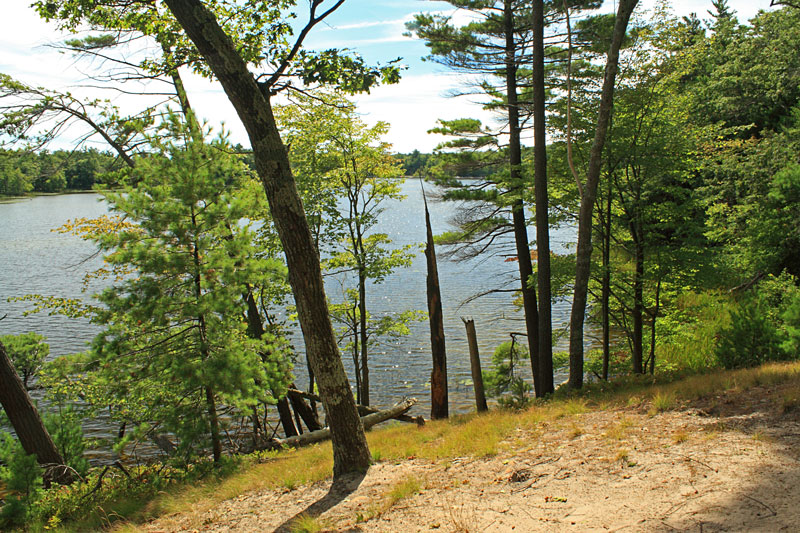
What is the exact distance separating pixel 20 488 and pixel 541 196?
1064cm

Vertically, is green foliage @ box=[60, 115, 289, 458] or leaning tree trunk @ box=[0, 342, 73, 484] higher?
green foliage @ box=[60, 115, 289, 458]

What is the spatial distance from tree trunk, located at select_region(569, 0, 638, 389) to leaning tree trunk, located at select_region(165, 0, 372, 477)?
5.89m

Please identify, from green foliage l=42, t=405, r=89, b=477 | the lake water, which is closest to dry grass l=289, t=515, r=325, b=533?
green foliage l=42, t=405, r=89, b=477

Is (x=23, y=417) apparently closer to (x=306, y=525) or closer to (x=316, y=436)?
(x=316, y=436)

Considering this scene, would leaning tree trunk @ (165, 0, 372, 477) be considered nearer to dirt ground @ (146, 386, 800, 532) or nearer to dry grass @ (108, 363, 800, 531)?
dirt ground @ (146, 386, 800, 532)

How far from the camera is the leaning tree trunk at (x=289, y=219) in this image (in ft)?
18.0

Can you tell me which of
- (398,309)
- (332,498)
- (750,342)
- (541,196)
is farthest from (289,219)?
(398,309)

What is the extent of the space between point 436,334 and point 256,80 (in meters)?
9.27

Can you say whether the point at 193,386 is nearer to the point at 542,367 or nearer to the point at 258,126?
the point at 258,126

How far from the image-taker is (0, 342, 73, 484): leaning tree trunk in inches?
335

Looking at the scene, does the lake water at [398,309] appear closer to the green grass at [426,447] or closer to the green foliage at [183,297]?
the green foliage at [183,297]

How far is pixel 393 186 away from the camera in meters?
15.6

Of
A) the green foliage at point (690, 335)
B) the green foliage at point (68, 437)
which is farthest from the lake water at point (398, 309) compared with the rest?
the green foliage at point (690, 335)

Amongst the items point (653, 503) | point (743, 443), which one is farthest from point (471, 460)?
point (743, 443)
